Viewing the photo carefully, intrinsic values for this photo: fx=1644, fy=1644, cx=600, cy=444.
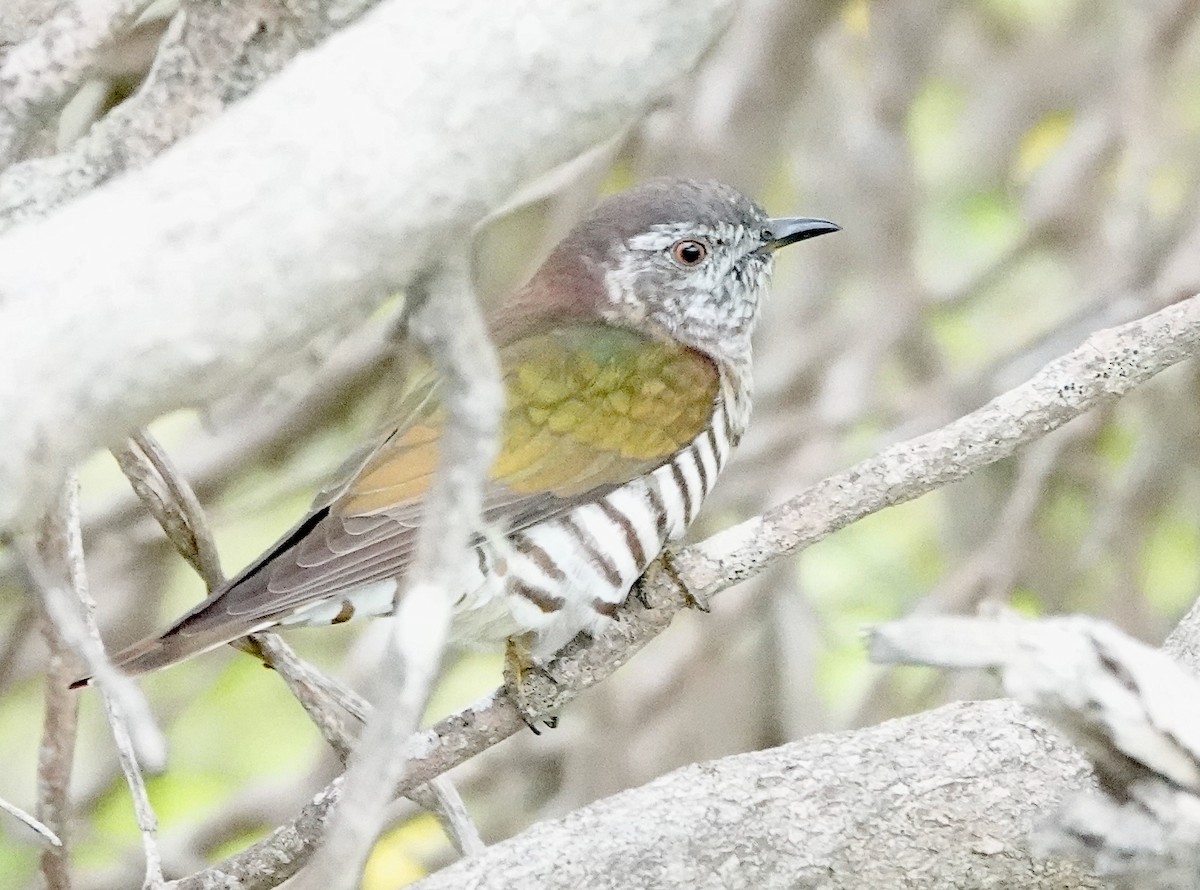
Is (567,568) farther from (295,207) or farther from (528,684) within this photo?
(295,207)

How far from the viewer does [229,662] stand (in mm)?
4234

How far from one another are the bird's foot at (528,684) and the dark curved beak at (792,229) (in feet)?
3.65

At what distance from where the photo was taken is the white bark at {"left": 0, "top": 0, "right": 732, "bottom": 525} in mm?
1055

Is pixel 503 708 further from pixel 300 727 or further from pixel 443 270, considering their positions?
pixel 300 727

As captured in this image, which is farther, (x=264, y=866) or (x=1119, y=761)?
(x=264, y=866)

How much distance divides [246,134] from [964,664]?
69 centimetres

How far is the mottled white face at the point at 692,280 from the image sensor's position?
3.54m

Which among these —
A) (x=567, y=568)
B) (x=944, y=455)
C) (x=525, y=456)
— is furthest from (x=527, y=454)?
(x=944, y=455)

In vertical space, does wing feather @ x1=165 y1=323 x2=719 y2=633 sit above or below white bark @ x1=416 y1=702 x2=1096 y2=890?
above

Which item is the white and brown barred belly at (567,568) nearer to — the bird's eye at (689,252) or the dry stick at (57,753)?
the dry stick at (57,753)

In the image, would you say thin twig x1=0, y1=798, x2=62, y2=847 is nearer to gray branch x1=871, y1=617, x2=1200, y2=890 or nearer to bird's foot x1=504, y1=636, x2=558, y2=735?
bird's foot x1=504, y1=636, x2=558, y2=735

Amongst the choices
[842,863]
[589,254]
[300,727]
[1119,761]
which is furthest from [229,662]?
[1119,761]

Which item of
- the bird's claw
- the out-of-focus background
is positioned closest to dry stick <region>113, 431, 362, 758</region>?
the bird's claw

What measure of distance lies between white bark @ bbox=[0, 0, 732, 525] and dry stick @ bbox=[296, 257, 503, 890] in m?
0.12
